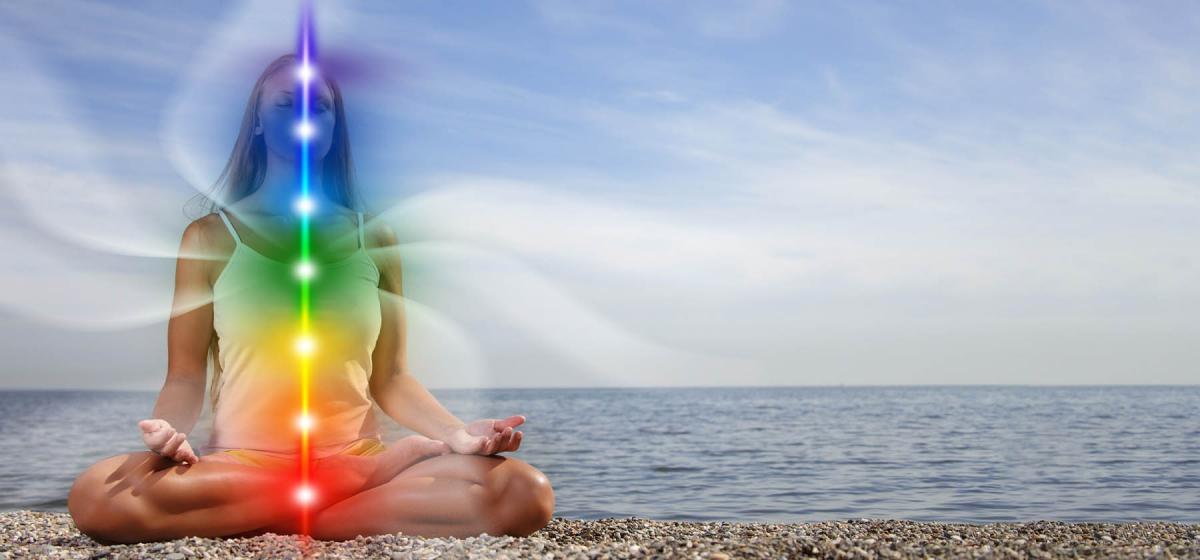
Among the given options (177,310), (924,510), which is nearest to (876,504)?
(924,510)

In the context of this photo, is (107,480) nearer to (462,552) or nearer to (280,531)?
(280,531)

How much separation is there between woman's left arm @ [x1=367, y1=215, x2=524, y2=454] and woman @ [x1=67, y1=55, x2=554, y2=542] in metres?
0.02

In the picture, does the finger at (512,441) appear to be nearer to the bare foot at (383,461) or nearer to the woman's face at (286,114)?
the bare foot at (383,461)

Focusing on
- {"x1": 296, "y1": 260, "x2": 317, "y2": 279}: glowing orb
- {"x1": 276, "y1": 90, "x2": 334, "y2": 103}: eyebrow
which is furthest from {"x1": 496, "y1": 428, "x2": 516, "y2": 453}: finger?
{"x1": 276, "y1": 90, "x2": 334, "y2": 103}: eyebrow

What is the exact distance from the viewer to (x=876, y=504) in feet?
30.8

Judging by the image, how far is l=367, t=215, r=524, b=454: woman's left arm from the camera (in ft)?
15.7

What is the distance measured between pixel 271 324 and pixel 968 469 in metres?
10.7

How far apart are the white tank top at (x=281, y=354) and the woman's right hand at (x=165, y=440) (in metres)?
0.29

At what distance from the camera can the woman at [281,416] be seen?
4.45m

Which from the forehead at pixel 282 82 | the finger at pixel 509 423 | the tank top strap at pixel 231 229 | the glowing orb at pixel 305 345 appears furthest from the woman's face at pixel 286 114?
the finger at pixel 509 423

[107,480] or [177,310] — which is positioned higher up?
[177,310]

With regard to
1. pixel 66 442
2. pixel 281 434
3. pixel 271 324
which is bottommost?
pixel 66 442

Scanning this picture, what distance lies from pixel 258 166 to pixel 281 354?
101 centimetres

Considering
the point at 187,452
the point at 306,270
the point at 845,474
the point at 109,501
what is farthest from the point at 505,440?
the point at 845,474
